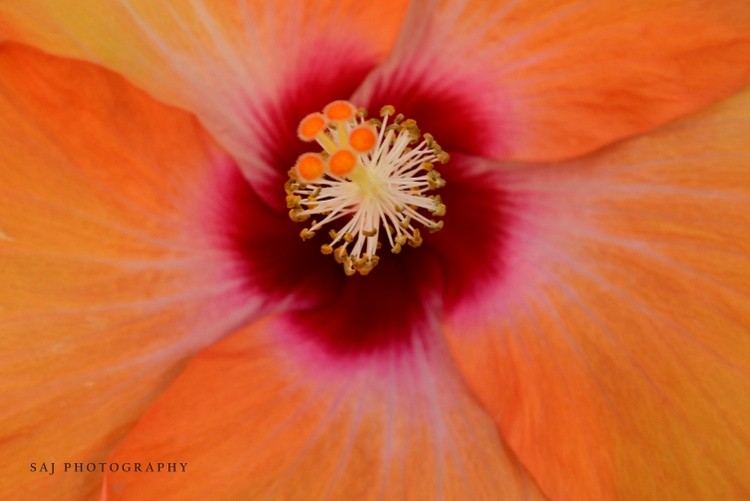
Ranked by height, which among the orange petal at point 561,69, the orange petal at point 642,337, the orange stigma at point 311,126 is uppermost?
the orange stigma at point 311,126

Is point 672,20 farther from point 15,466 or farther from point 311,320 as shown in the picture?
point 15,466

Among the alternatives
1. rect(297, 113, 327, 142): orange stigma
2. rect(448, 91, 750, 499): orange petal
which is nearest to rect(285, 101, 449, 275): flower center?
rect(297, 113, 327, 142): orange stigma

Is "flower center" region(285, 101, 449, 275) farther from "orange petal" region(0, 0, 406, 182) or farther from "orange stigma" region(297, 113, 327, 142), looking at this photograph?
"orange petal" region(0, 0, 406, 182)

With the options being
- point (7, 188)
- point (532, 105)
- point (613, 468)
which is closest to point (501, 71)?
point (532, 105)

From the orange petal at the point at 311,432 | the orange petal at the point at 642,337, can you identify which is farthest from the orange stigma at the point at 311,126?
the orange petal at the point at 642,337

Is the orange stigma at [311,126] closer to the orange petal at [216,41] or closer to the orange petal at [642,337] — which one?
the orange petal at [216,41]

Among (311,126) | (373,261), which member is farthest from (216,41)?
(373,261)
